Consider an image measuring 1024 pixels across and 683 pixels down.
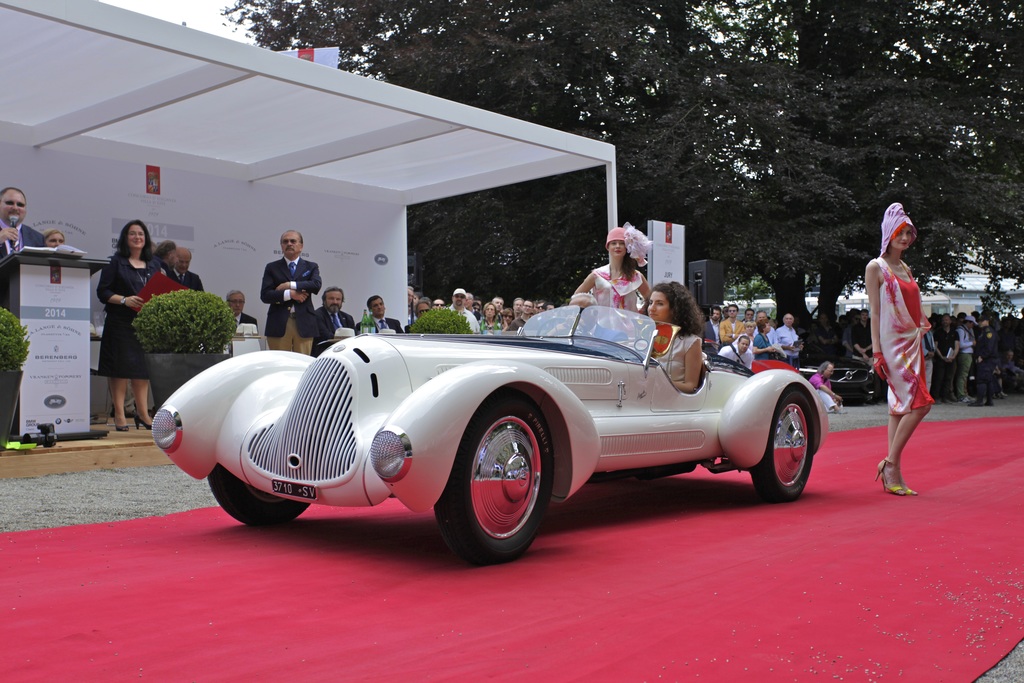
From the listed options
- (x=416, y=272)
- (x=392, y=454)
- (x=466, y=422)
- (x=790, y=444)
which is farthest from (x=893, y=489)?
(x=416, y=272)

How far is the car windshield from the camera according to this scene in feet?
19.0

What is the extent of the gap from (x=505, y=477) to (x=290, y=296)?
6.52 metres

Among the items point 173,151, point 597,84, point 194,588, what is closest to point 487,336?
point 194,588

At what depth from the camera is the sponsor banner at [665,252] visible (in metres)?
12.4

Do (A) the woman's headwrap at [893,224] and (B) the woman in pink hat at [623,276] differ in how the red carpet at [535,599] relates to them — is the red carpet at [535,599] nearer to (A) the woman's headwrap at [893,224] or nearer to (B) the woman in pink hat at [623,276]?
(B) the woman in pink hat at [623,276]

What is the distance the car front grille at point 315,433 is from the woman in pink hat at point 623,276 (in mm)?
2880

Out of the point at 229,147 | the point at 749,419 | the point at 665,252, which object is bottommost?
the point at 749,419

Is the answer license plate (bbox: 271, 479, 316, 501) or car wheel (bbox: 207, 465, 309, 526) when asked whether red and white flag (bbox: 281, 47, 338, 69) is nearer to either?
car wheel (bbox: 207, 465, 309, 526)

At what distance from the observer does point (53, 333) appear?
306 inches

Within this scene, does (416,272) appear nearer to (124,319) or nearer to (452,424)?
(124,319)

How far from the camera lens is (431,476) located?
4023 mm

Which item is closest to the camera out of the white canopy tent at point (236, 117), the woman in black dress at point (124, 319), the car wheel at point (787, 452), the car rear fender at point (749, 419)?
the car rear fender at point (749, 419)

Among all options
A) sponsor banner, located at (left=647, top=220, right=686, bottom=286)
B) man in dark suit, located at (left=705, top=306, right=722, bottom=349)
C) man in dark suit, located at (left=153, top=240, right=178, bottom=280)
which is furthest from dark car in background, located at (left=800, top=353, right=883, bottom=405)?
man in dark suit, located at (left=153, top=240, right=178, bottom=280)

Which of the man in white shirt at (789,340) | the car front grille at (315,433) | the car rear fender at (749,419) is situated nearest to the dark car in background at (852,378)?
the man in white shirt at (789,340)
